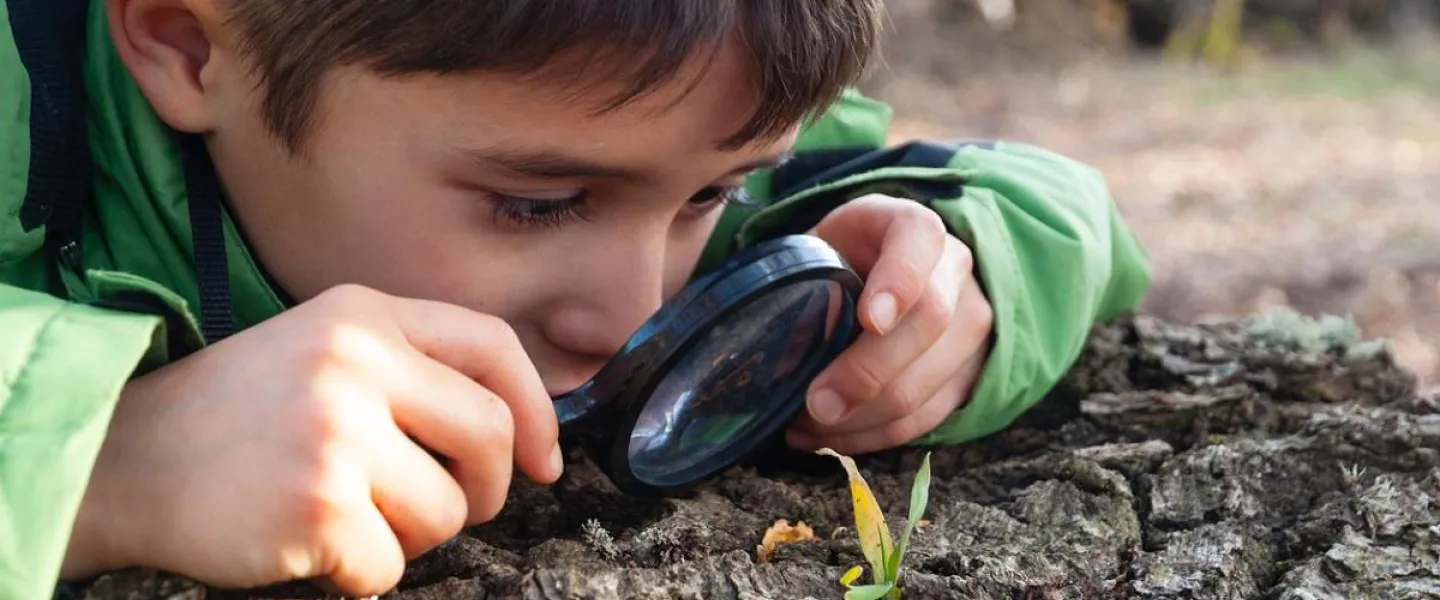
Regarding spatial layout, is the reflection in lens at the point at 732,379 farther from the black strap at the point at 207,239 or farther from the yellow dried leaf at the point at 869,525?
the black strap at the point at 207,239

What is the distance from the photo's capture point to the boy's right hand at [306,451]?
1.20m

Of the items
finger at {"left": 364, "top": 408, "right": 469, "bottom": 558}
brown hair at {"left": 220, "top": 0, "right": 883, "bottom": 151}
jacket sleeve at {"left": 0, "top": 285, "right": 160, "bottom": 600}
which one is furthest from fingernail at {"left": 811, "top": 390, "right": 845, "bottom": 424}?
jacket sleeve at {"left": 0, "top": 285, "right": 160, "bottom": 600}

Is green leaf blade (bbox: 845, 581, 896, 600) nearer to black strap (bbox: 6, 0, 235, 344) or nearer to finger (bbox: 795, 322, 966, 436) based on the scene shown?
finger (bbox: 795, 322, 966, 436)

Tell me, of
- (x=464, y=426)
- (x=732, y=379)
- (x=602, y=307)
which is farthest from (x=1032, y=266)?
(x=464, y=426)

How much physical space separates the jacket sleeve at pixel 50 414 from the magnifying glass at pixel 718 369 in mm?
490

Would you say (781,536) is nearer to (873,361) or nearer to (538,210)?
(873,361)

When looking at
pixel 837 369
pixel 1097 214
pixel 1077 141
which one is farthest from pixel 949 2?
pixel 837 369

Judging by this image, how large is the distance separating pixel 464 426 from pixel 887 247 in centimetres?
76

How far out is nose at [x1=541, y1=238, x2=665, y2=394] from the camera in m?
1.73

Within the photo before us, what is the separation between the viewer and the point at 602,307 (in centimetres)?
173

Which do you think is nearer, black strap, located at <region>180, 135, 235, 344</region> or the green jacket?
the green jacket

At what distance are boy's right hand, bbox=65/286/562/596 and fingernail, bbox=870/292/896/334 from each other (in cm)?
59

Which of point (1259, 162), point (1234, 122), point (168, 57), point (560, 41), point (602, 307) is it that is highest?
point (560, 41)

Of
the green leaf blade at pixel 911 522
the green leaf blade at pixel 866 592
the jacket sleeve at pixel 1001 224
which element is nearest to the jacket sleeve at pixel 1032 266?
the jacket sleeve at pixel 1001 224
